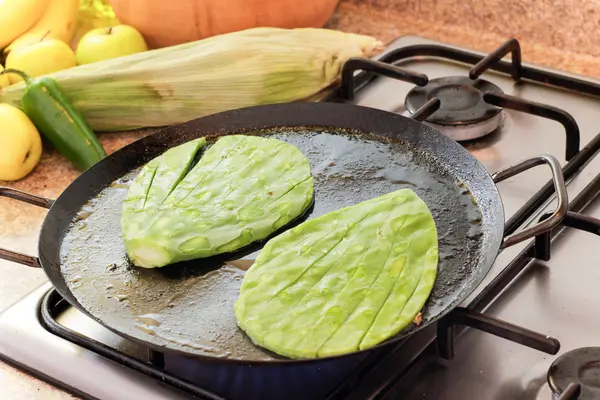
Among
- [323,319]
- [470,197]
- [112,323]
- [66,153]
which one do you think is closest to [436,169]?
[470,197]

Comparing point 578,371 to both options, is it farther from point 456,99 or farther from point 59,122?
point 59,122

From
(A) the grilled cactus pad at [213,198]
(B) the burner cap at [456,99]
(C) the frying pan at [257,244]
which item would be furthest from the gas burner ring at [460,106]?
(A) the grilled cactus pad at [213,198]

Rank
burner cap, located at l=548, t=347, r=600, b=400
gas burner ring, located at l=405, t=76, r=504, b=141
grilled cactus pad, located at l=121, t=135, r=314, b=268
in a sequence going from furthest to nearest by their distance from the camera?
gas burner ring, located at l=405, t=76, r=504, b=141 < grilled cactus pad, located at l=121, t=135, r=314, b=268 < burner cap, located at l=548, t=347, r=600, b=400

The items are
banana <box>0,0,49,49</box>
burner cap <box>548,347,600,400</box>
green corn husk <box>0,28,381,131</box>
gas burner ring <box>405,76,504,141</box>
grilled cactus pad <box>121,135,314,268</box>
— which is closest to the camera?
burner cap <box>548,347,600,400</box>

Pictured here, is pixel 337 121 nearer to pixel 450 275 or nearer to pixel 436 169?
pixel 436 169

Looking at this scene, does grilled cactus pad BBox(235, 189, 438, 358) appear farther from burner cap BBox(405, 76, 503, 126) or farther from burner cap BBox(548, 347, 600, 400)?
burner cap BBox(405, 76, 503, 126)

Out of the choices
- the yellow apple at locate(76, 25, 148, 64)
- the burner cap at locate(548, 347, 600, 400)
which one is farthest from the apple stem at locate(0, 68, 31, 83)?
the burner cap at locate(548, 347, 600, 400)
